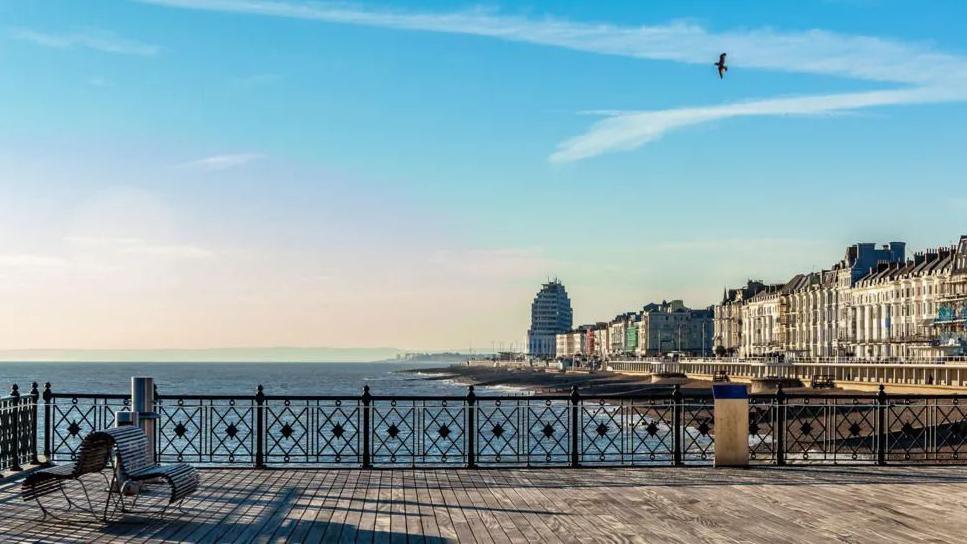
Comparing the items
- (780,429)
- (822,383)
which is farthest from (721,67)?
(822,383)

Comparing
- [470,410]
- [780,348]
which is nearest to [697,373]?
[780,348]

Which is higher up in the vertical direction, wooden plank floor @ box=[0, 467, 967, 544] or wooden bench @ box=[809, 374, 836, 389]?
wooden plank floor @ box=[0, 467, 967, 544]

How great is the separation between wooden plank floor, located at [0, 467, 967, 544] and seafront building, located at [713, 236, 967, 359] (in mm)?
91253

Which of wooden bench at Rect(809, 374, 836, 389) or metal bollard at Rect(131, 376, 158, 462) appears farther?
wooden bench at Rect(809, 374, 836, 389)

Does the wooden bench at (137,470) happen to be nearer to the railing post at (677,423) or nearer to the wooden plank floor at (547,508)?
the wooden plank floor at (547,508)

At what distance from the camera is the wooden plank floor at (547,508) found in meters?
10.8

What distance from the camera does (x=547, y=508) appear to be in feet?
40.9

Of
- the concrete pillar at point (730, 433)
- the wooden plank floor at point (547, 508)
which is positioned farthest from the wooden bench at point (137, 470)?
the concrete pillar at point (730, 433)

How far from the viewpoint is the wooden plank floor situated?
1081cm

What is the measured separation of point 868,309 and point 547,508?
127m

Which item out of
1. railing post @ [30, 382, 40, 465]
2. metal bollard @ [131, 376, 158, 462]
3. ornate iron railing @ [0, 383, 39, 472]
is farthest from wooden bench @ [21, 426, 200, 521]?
railing post @ [30, 382, 40, 465]

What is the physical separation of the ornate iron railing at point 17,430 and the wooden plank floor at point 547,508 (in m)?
1.18

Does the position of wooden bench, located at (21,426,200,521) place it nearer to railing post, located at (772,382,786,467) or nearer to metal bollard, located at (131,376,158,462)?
metal bollard, located at (131,376,158,462)

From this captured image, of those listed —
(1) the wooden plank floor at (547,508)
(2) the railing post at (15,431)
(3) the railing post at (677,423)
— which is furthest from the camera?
(3) the railing post at (677,423)
